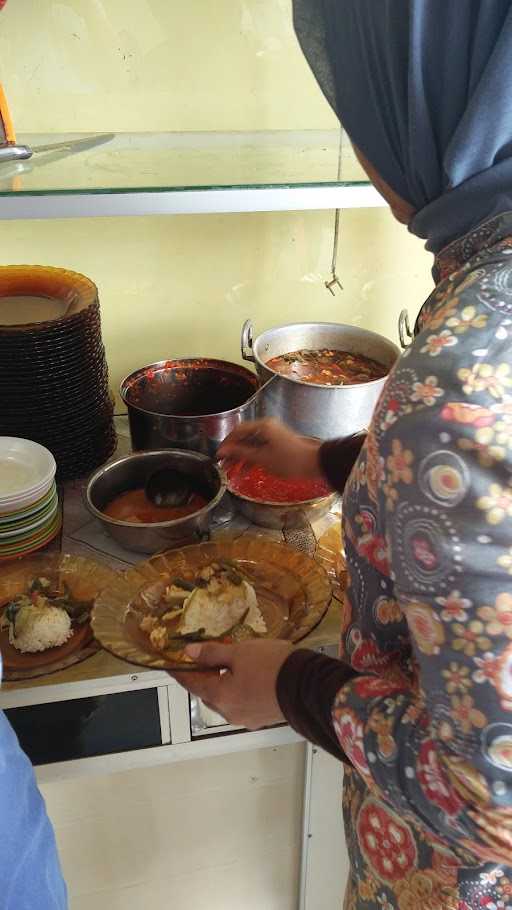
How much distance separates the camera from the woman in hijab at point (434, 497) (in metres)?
0.44

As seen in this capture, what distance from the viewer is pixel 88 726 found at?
34.9 inches

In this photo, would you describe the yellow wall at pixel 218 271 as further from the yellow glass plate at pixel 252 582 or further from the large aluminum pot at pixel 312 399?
the yellow glass plate at pixel 252 582

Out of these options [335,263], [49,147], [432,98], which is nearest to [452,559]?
[432,98]

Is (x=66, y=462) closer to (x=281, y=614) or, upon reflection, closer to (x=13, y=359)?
(x=13, y=359)

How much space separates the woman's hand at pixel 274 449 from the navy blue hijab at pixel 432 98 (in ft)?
1.30

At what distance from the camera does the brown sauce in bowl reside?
979mm

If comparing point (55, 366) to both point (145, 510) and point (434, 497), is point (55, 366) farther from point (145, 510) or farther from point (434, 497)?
point (434, 497)

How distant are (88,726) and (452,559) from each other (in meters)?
0.61

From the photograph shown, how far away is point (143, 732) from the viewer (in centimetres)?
92

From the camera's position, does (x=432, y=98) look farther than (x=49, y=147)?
No

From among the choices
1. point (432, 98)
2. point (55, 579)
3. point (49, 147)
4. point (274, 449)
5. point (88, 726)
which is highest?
point (432, 98)

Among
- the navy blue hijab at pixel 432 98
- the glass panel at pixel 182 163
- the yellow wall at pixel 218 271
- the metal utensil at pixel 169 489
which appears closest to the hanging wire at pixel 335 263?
the yellow wall at pixel 218 271

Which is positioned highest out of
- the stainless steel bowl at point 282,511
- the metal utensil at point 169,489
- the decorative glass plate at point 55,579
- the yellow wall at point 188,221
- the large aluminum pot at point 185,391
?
the yellow wall at point 188,221

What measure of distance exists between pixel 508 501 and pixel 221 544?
1.82 feet
